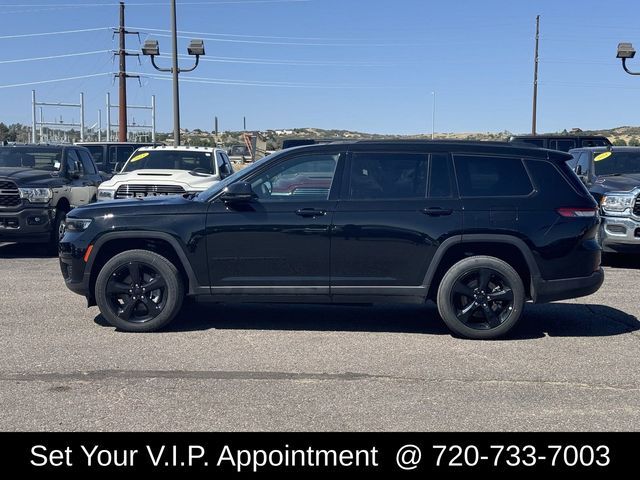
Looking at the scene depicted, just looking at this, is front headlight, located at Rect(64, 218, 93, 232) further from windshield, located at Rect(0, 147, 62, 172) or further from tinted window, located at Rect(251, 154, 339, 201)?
windshield, located at Rect(0, 147, 62, 172)

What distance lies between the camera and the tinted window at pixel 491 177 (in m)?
7.45

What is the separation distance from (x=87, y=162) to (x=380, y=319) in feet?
30.5

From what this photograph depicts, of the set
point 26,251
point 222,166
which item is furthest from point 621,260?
point 26,251

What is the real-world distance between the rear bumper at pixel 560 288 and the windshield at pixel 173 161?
8401 millimetres

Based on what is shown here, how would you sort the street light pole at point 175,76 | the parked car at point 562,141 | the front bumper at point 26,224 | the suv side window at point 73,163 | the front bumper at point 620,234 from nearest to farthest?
the front bumper at point 620,234, the front bumper at point 26,224, the suv side window at point 73,163, the street light pole at point 175,76, the parked car at point 562,141

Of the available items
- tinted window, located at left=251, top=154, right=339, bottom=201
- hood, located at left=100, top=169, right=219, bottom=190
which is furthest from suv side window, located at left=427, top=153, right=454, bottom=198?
hood, located at left=100, top=169, right=219, bottom=190

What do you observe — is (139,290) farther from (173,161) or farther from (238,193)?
(173,161)

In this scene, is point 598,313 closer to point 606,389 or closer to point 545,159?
point 545,159

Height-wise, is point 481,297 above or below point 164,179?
below

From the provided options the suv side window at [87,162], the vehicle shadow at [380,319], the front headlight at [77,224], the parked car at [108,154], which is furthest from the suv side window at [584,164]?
the parked car at [108,154]

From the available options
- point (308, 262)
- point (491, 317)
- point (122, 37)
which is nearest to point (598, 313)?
point (491, 317)

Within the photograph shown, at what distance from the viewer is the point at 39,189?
12781mm

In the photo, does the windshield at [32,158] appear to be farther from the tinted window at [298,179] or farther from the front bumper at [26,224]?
the tinted window at [298,179]

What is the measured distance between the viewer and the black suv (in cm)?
731
